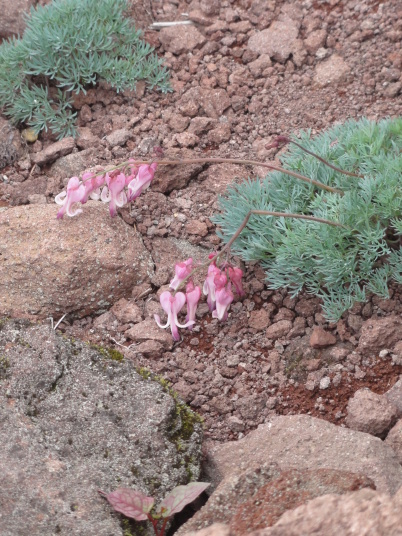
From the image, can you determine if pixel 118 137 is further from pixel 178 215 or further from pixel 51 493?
pixel 51 493

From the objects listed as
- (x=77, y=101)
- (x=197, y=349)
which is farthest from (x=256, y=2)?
(x=197, y=349)

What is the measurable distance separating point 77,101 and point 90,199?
1193mm

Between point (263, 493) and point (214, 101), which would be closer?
point (263, 493)

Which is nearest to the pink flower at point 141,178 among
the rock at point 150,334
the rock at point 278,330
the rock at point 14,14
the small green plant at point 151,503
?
the rock at point 150,334

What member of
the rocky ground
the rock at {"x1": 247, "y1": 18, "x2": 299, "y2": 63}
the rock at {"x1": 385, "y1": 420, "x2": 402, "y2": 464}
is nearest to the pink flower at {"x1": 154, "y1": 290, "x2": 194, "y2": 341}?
the rocky ground

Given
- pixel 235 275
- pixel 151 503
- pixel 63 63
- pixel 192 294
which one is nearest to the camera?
pixel 151 503

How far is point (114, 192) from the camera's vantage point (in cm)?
385

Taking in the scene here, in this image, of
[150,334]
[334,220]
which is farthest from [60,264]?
[334,220]

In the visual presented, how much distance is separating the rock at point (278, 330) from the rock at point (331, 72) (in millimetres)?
1983

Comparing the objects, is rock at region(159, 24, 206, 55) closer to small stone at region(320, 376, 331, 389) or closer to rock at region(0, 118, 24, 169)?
rock at region(0, 118, 24, 169)

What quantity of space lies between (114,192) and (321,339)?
1.28 meters

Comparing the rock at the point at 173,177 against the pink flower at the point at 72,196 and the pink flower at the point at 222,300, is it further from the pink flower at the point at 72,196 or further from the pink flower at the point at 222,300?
the pink flower at the point at 222,300

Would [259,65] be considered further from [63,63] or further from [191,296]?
[191,296]

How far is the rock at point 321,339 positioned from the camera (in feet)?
12.3
